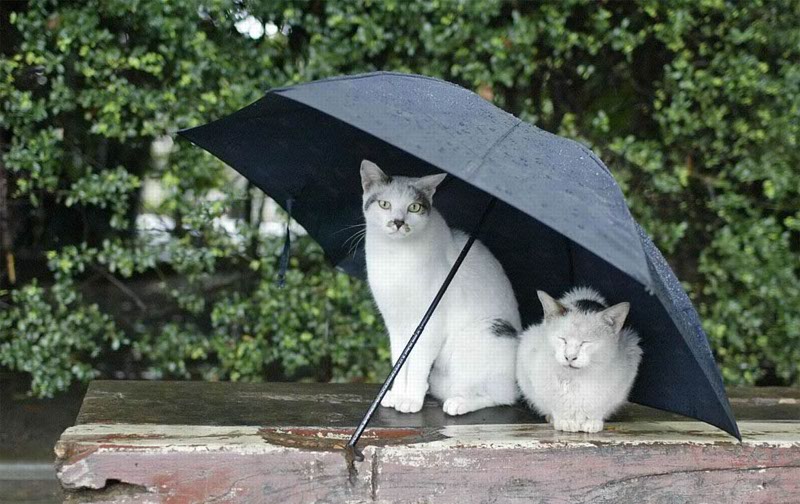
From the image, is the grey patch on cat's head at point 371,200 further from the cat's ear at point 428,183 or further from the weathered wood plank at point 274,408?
the weathered wood plank at point 274,408

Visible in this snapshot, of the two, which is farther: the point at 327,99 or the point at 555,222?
the point at 327,99

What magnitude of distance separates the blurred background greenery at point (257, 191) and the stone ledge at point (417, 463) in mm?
1443

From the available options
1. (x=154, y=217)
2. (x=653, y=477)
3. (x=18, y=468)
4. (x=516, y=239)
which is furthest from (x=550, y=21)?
(x=18, y=468)

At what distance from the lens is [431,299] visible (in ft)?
7.89

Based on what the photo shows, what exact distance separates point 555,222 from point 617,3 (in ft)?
8.64

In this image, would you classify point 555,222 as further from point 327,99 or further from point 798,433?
point 798,433

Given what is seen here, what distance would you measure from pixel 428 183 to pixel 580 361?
620 mm

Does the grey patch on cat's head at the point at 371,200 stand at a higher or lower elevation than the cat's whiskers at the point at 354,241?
higher

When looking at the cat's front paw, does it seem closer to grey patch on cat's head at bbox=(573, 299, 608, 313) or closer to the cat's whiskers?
grey patch on cat's head at bbox=(573, 299, 608, 313)

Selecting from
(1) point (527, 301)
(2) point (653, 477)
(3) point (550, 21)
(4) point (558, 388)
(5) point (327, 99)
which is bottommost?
(2) point (653, 477)

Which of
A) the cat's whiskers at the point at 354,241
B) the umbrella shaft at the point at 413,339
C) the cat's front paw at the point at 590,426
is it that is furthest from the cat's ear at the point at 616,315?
the cat's whiskers at the point at 354,241

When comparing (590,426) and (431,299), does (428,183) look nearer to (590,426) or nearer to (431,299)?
(431,299)

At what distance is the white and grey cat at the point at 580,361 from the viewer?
219 cm

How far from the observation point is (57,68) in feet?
11.5
